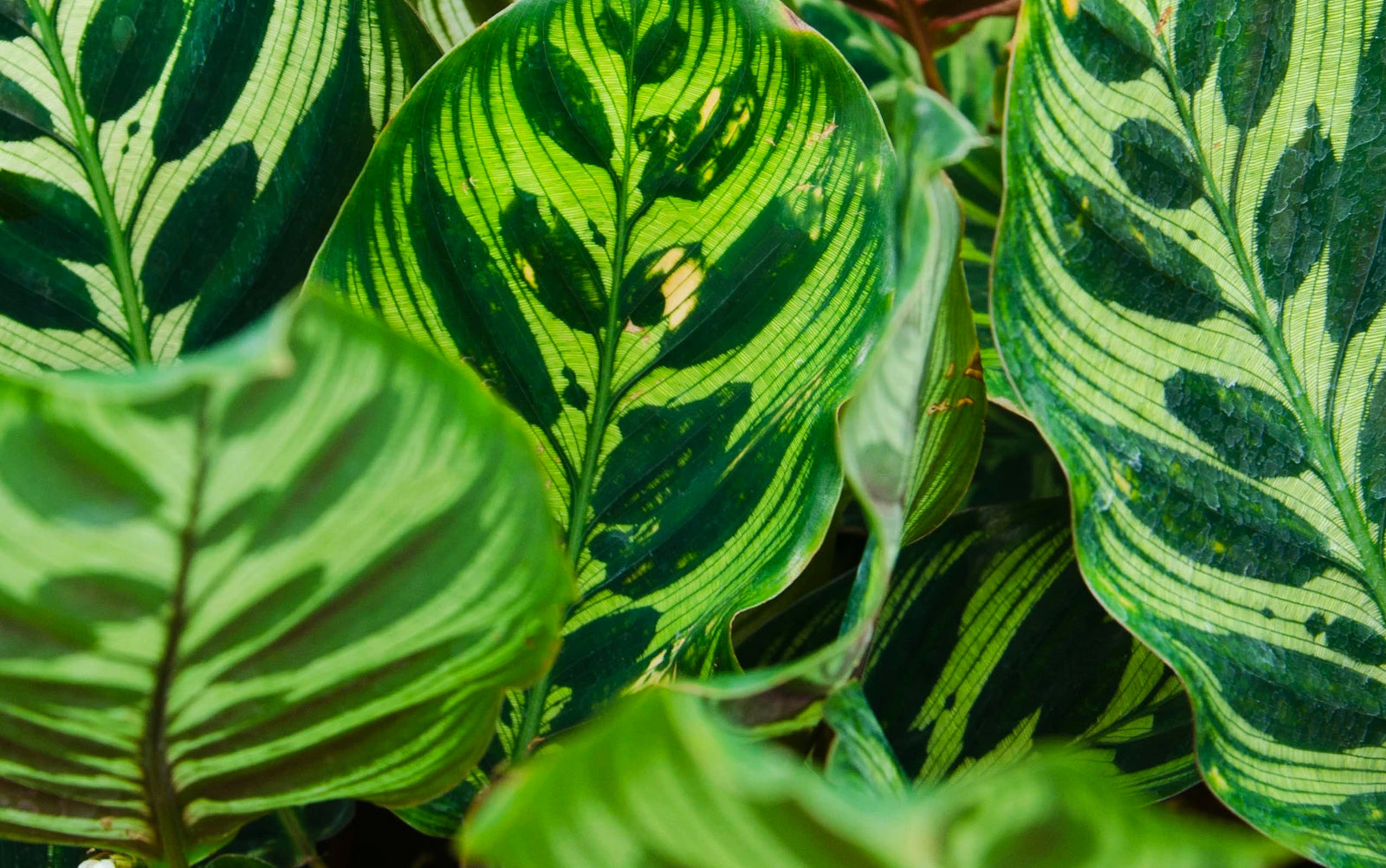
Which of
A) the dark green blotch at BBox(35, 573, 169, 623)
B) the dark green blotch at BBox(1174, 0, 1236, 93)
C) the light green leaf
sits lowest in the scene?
the dark green blotch at BBox(35, 573, 169, 623)

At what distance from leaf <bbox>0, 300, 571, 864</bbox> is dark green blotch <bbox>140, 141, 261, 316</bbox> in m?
0.22

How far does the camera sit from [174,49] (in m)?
0.43

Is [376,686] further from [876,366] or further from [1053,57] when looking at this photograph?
[1053,57]

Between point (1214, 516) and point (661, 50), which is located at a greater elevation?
point (661, 50)

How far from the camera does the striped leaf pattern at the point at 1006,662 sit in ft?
1.64

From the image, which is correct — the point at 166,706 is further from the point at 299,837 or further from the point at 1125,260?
the point at 1125,260

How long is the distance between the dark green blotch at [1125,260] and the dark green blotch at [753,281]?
9 cm

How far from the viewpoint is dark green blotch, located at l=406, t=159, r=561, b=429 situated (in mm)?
408

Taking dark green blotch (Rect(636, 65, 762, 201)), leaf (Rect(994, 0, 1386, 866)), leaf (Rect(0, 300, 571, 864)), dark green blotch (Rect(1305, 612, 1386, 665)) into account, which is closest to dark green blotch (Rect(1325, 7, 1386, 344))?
leaf (Rect(994, 0, 1386, 866))

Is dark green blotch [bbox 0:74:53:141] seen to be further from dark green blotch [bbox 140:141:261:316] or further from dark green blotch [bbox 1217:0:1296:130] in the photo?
dark green blotch [bbox 1217:0:1296:130]

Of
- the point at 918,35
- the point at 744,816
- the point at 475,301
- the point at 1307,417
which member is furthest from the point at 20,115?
the point at 918,35

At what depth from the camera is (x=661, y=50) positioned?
397mm

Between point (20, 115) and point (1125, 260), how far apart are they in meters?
0.45

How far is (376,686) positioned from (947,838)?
7.3 inches
